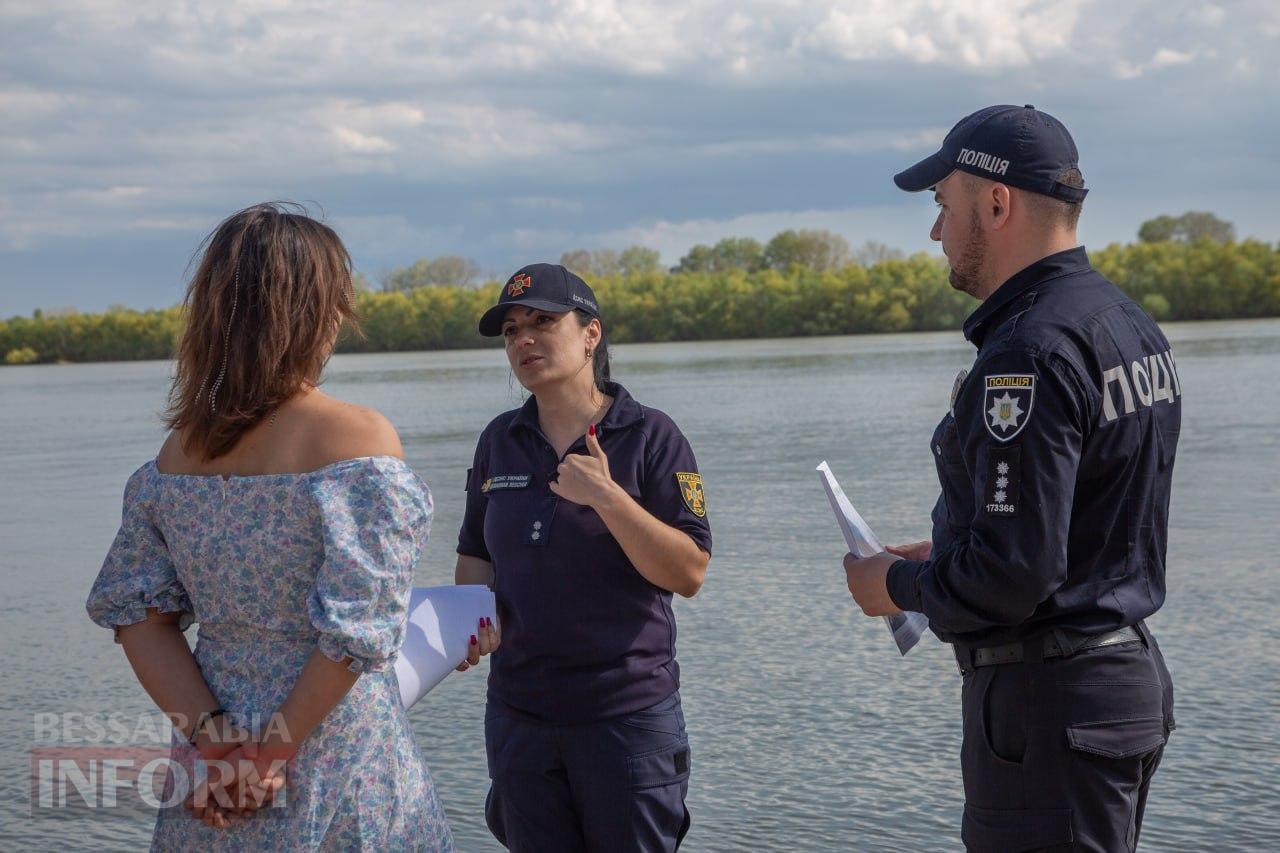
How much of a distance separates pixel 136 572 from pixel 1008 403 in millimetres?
1603

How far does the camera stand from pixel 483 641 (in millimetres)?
3162

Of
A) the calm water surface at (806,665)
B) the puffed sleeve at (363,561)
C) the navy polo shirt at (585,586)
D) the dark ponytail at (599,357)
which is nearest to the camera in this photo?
the puffed sleeve at (363,561)

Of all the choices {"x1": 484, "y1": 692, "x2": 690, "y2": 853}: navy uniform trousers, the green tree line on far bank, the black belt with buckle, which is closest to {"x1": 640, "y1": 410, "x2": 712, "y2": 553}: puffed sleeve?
{"x1": 484, "y1": 692, "x2": 690, "y2": 853}: navy uniform trousers

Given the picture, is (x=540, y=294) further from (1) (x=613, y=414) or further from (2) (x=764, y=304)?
(2) (x=764, y=304)

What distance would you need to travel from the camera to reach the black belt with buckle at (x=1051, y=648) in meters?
2.62

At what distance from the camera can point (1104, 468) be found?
2561 millimetres

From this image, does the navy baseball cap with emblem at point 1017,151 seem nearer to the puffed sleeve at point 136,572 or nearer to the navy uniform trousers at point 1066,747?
the navy uniform trousers at point 1066,747

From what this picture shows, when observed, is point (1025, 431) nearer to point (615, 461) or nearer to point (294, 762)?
point (615, 461)

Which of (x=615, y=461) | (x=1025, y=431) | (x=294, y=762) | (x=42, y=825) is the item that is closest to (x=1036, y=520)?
(x=1025, y=431)

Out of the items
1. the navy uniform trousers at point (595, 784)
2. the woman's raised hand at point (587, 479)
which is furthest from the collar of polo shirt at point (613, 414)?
the navy uniform trousers at point (595, 784)

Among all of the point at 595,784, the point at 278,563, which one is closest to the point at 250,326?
the point at 278,563

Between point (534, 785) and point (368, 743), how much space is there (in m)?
0.86

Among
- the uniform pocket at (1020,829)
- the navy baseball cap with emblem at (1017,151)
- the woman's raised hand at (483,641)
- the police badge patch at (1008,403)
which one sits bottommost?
the uniform pocket at (1020,829)

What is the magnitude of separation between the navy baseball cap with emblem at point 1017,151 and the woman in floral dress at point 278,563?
48.4 inches
